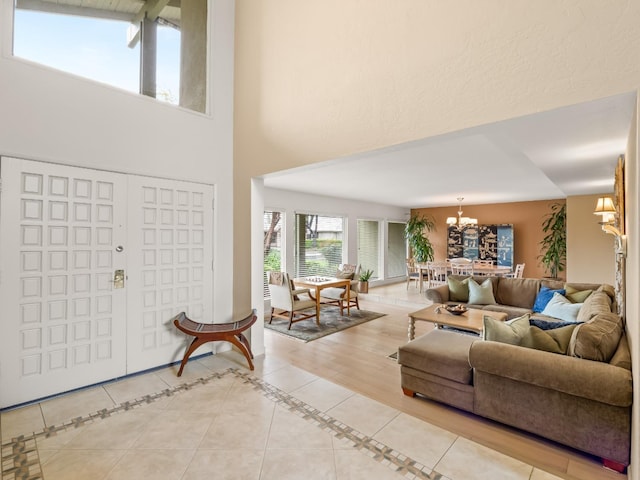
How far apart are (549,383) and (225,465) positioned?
2174 mm

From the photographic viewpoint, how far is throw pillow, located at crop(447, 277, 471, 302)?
5568 mm

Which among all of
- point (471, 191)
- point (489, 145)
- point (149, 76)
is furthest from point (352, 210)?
point (149, 76)

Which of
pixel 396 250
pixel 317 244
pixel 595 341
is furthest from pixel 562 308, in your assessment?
pixel 396 250

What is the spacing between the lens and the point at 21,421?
95.9 inches

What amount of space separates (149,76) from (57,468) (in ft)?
11.6

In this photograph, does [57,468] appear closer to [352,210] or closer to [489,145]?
[489,145]

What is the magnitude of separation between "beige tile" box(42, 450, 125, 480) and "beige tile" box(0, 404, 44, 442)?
48 centimetres

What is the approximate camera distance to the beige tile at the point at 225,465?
1899 mm

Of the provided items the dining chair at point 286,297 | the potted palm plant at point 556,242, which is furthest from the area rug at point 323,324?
the potted palm plant at point 556,242

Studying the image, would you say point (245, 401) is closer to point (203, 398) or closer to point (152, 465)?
point (203, 398)

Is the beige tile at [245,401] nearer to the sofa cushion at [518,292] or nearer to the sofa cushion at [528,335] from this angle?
the sofa cushion at [528,335]

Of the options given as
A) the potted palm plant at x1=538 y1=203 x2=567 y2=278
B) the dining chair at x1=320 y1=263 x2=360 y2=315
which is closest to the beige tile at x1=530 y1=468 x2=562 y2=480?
the dining chair at x1=320 y1=263 x2=360 y2=315

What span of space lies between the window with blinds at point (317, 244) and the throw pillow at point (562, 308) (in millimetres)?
4451

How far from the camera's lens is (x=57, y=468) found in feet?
6.42
